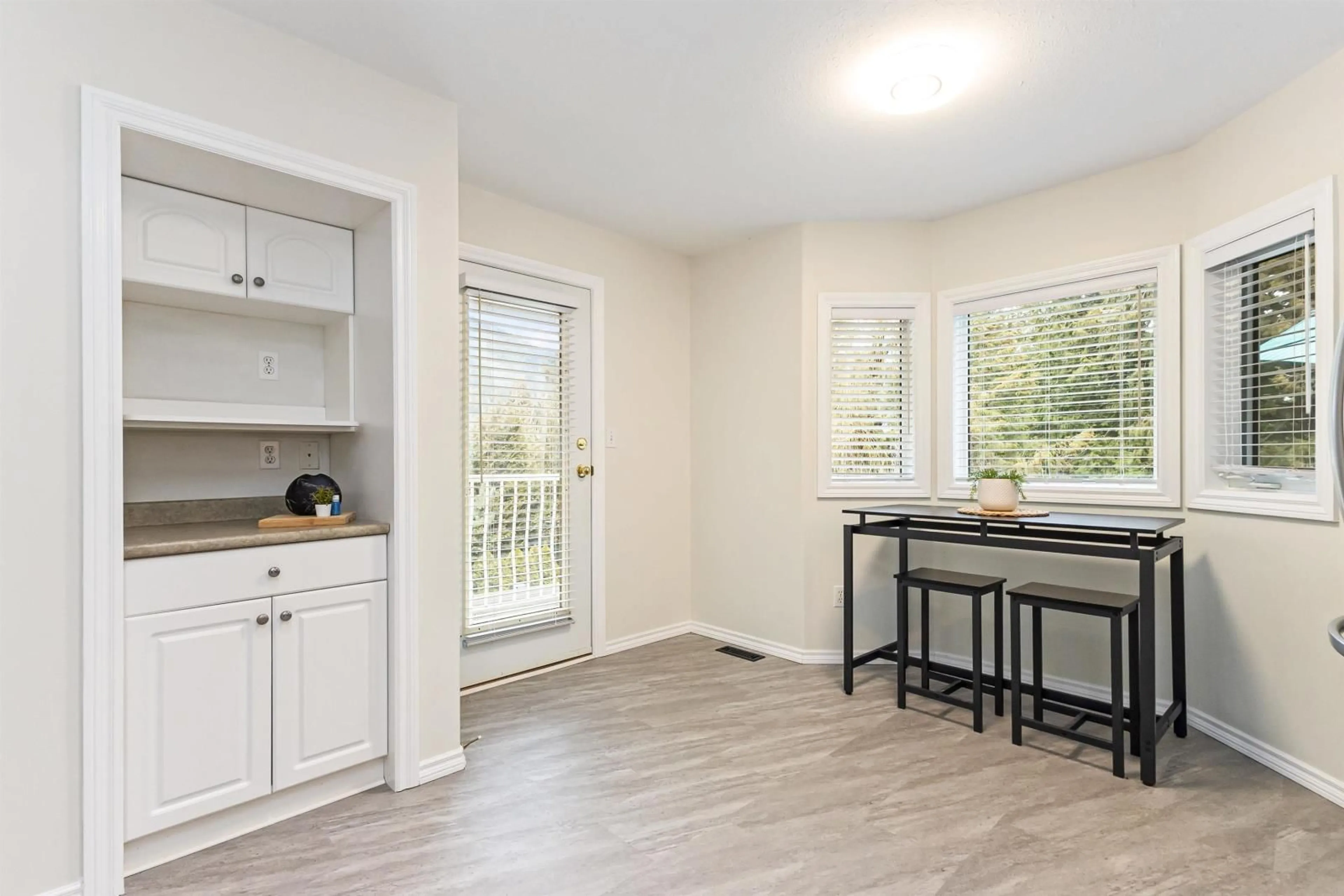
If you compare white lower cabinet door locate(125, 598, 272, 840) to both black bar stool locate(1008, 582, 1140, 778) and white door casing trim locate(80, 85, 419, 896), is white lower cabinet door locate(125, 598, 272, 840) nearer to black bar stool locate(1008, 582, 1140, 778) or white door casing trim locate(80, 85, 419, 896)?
white door casing trim locate(80, 85, 419, 896)

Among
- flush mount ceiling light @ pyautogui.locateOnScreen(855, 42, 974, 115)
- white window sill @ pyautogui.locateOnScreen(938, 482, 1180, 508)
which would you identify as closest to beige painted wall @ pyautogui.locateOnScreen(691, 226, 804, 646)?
white window sill @ pyautogui.locateOnScreen(938, 482, 1180, 508)

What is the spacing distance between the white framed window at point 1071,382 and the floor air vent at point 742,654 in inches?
54.2

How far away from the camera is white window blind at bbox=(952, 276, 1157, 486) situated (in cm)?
303

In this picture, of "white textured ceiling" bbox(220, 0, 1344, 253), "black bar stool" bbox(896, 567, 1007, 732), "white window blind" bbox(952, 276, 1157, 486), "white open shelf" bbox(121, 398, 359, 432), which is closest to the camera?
"white textured ceiling" bbox(220, 0, 1344, 253)

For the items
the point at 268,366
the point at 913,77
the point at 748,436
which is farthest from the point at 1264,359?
the point at 268,366

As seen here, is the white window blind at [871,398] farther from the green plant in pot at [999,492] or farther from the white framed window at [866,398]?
the green plant in pot at [999,492]

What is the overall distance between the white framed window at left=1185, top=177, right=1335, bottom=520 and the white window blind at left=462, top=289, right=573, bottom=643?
9.72 feet

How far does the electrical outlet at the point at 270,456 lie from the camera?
2.59 metres

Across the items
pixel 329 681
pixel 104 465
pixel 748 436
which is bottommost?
pixel 329 681

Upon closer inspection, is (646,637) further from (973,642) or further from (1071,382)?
(1071,382)

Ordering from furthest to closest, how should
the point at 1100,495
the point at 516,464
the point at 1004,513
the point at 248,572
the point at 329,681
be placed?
the point at 516,464 → the point at 1100,495 → the point at 1004,513 → the point at 329,681 → the point at 248,572

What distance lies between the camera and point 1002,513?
116 inches

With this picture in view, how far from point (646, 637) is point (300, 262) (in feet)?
9.01

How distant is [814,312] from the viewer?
372 centimetres
